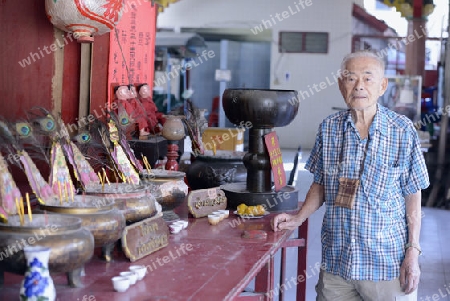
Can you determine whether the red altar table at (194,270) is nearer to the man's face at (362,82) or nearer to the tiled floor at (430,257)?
the man's face at (362,82)

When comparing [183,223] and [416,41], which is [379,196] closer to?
[183,223]

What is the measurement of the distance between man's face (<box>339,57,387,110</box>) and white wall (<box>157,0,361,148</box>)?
11.7 meters

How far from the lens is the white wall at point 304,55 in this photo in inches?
543

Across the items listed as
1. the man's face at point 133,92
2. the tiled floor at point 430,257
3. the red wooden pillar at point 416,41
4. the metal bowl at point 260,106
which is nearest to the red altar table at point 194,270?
the metal bowl at point 260,106

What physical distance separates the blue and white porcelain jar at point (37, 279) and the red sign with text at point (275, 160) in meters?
1.50

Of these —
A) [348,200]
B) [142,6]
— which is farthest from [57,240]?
[142,6]

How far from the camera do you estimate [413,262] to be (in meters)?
2.01

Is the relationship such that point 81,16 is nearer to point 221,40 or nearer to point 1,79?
point 1,79

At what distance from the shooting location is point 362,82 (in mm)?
2045

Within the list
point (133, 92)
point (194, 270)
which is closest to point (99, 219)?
point (194, 270)

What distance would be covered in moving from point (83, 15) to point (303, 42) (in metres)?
11.6

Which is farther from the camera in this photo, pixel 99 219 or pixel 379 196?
pixel 379 196

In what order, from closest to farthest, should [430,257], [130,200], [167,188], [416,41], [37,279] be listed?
[37,279] < [130,200] < [167,188] < [430,257] < [416,41]

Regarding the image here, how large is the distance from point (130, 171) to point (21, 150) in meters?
0.51
